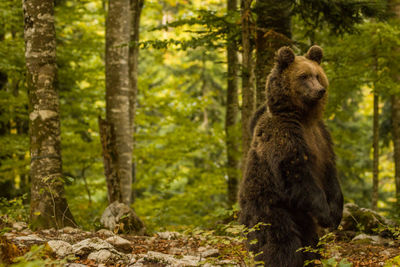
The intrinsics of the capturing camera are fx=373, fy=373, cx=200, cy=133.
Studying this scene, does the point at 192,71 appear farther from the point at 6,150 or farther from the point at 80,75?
the point at 6,150

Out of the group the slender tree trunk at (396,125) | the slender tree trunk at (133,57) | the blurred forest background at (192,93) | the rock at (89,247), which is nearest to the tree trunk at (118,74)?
the blurred forest background at (192,93)

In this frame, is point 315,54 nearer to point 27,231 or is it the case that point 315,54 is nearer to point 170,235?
point 170,235

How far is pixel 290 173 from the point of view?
136 inches

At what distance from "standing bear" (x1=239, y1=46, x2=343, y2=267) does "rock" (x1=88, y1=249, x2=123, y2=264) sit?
138 cm

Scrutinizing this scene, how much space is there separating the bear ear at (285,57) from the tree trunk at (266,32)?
2600 mm

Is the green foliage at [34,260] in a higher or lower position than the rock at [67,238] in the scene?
higher

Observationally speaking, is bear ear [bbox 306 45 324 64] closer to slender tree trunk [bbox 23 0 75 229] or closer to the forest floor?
the forest floor

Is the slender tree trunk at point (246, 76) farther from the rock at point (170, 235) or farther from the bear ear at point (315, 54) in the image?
the bear ear at point (315, 54)

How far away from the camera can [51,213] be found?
226 inches

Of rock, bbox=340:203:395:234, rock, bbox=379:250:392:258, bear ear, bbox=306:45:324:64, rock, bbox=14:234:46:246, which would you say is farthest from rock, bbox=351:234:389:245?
rock, bbox=14:234:46:246

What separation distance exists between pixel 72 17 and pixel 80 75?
185 centimetres

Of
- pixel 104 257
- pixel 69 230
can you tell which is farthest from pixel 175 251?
pixel 69 230

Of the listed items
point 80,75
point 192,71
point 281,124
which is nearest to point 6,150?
point 80,75

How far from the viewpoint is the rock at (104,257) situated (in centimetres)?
379
